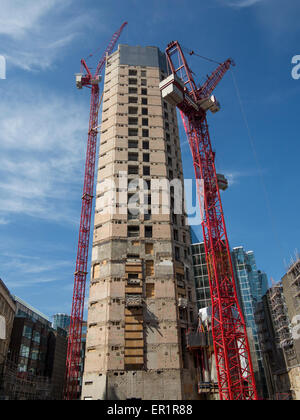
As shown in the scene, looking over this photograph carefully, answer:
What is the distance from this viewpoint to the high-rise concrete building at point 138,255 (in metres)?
45.1

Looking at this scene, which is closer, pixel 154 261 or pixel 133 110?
pixel 154 261

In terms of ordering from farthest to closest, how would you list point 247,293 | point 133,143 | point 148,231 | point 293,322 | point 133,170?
point 247,293, point 133,143, point 133,170, point 293,322, point 148,231

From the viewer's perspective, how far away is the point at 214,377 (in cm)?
4731

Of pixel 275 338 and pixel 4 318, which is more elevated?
pixel 4 318

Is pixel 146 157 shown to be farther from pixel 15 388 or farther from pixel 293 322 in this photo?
pixel 15 388

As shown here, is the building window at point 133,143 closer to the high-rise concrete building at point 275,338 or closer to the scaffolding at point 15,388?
the high-rise concrete building at point 275,338

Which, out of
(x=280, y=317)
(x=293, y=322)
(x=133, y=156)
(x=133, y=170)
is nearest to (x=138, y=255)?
(x=133, y=170)

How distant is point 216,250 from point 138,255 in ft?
43.4

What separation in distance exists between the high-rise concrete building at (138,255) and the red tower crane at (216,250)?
4.26 metres

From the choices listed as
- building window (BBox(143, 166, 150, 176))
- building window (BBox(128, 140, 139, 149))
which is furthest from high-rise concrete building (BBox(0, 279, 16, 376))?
building window (BBox(128, 140, 139, 149))

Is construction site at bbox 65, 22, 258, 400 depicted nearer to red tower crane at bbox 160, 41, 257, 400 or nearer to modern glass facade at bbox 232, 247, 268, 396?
red tower crane at bbox 160, 41, 257, 400

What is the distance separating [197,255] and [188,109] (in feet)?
112

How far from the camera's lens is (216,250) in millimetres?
55781
